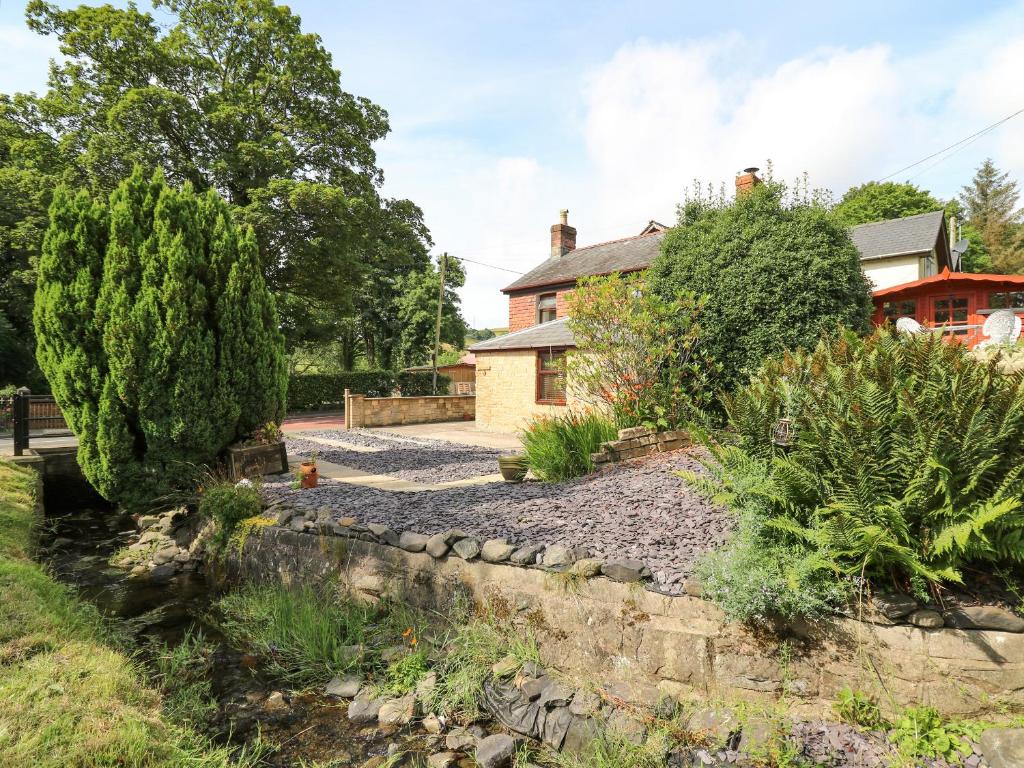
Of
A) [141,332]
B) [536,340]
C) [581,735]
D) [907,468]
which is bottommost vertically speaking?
[581,735]

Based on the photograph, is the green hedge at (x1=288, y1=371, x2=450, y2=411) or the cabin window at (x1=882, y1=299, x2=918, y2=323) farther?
the green hedge at (x1=288, y1=371, x2=450, y2=411)

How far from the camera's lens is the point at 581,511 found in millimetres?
5453

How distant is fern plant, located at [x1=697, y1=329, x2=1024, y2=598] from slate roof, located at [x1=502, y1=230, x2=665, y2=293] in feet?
50.2

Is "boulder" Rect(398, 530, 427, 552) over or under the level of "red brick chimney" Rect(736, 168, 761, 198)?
under

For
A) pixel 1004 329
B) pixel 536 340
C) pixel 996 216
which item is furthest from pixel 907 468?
pixel 996 216

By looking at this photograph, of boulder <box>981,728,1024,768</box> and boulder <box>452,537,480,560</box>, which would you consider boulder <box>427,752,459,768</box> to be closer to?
boulder <box>452,537,480,560</box>

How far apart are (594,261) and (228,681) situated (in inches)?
766

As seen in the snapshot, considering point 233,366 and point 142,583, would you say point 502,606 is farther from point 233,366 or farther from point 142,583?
point 233,366

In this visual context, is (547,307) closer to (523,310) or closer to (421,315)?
(523,310)

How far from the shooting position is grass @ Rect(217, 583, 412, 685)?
15.2 ft

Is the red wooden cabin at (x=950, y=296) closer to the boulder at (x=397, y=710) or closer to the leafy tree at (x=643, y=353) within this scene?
the leafy tree at (x=643, y=353)

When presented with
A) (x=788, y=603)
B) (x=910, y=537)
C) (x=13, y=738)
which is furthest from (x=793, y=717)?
(x=13, y=738)

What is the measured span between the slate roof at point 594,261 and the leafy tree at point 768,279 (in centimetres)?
1011

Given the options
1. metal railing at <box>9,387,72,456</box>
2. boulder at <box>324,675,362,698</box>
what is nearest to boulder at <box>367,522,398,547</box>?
boulder at <box>324,675,362,698</box>
